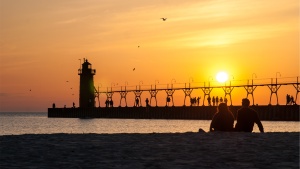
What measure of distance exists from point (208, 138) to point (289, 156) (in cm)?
452

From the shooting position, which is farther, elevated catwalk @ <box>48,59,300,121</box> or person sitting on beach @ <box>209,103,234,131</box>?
elevated catwalk @ <box>48,59,300,121</box>

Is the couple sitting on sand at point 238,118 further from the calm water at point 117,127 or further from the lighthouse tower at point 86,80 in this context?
the lighthouse tower at point 86,80

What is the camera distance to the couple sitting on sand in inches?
711

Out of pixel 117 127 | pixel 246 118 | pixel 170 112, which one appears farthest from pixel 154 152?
pixel 170 112

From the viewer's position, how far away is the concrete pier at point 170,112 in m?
93.5

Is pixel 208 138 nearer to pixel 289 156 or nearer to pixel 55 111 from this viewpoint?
pixel 289 156

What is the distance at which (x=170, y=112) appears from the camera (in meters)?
120

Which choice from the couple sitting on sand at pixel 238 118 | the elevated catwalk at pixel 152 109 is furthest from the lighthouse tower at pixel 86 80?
the couple sitting on sand at pixel 238 118

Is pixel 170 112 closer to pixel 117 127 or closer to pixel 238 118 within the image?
pixel 117 127

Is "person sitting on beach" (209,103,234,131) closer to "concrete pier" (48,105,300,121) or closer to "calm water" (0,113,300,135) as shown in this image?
"calm water" (0,113,300,135)

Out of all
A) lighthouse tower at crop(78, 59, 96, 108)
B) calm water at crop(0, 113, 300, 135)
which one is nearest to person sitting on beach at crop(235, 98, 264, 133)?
calm water at crop(0, 113, 300, 135)

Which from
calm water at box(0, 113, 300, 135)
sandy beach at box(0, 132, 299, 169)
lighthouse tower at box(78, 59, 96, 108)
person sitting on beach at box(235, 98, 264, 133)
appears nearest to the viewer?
sandy beach at box(0, 132, 299, 169)

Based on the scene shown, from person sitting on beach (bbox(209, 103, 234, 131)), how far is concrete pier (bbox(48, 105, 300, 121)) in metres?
74.6

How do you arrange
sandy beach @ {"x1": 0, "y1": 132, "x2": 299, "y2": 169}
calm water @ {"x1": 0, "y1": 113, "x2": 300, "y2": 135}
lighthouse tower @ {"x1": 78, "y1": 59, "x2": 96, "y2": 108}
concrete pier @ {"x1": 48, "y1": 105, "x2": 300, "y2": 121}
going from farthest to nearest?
1. lighthouse tower @ {"x1": 78, "y1": 59, "x2": 96, "y2": 108}
2. concrete pier @ {"x1": 48, "y1": 105, "x2": 300, "y2": 121}
3. calm water @ {"x1": 0, "y1": 113, "x2": 300, "y2": 135}
4. sandy beach @ {"x1": 0, "y1": 132, "x2": 299, "y2": 169}
